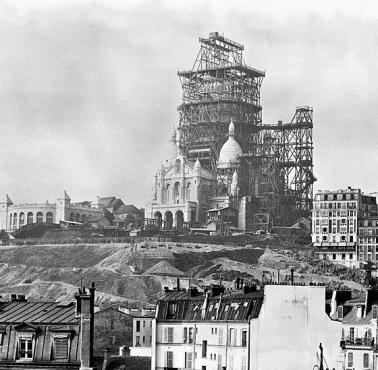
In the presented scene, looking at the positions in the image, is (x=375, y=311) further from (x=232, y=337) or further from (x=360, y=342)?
(x=232, y=337)

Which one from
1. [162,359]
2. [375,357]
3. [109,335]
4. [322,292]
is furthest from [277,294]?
[109,335]

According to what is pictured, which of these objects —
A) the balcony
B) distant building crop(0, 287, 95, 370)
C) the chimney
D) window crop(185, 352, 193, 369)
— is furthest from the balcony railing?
the chimney

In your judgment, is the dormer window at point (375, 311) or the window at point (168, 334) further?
the window at point (168, 334)

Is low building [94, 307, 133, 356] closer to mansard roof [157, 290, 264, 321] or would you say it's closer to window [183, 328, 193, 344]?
mansard roof [157, 290, 264, 321]

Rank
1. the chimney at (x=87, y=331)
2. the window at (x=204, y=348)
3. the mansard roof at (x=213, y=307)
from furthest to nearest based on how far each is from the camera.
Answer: the window at (x=204, y=348) → the mansard roof at (x=213, y=307) → the chimney at (x=87, y=331)

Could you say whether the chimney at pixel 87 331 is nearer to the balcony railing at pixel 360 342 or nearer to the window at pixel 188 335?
the balcony railing at pixel 360 342

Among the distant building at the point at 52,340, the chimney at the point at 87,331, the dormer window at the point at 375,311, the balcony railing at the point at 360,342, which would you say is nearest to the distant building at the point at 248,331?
the balcony railing at the point at 360,342

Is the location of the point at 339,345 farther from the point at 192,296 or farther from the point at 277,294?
the point at 192,296
